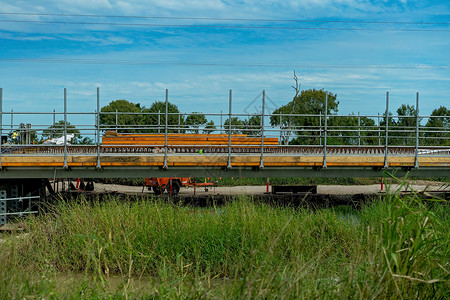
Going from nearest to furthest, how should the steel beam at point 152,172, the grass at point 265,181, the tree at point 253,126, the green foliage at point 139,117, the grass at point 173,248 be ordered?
1. the grass at point 173,248
2. the steel beam at point 152,172
3. the tree at point 253,126
4. the grass at point 265,181
5. the green foliage at point 139,117

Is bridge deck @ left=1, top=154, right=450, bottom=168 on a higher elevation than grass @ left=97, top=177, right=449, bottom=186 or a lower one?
higher

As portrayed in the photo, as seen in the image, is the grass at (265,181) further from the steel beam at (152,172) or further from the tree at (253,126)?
the steel beam at (152,172)

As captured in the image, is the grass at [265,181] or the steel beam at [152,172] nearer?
the steel beam at [152,172]

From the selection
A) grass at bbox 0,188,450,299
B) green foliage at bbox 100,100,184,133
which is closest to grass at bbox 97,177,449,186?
green foliage at bbox 100,100,184,133

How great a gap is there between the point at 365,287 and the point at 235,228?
542cm

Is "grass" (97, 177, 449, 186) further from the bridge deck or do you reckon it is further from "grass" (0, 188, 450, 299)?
"grass" (0, 188, 450, 299)

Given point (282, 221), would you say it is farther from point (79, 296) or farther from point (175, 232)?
point (79, 296)

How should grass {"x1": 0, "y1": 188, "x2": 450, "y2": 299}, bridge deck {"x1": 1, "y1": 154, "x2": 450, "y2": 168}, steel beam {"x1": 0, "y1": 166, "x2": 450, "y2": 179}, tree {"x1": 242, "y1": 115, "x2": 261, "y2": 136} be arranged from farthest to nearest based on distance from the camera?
tree {"x1": 242, "y1": 115, "x2": 261, "y2": 136} < steel beam {"x1": 0, "y1": 166, "x2": 450, "y2": 179} < bridge deck {"x1": 1, "y1": 154, "x2": 450, "y2": 168} < grass {"x1": 0, "y1": 188, "x2": 450, "y2": 299}

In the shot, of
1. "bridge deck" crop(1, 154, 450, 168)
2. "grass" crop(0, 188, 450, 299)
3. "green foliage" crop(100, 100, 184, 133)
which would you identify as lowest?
"grass" crop(0, 188, 450, 299)

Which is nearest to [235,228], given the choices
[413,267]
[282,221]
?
[282,221]

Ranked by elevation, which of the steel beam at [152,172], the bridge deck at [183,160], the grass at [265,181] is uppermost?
the bridge deck at [183,160]

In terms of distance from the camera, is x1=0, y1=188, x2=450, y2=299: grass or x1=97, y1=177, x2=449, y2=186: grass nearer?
x1=0, y1=188, x2=450, y2=299: grass

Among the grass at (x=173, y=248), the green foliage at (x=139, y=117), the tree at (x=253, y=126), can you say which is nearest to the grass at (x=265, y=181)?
the tree at (x=253, y=126)

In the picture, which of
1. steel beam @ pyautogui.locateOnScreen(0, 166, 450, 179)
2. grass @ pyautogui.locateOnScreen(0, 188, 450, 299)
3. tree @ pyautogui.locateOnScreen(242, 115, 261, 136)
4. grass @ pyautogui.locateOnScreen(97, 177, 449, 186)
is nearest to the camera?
grass @ pyautogui.locateOnScreen(0, 188, 450, 299)
